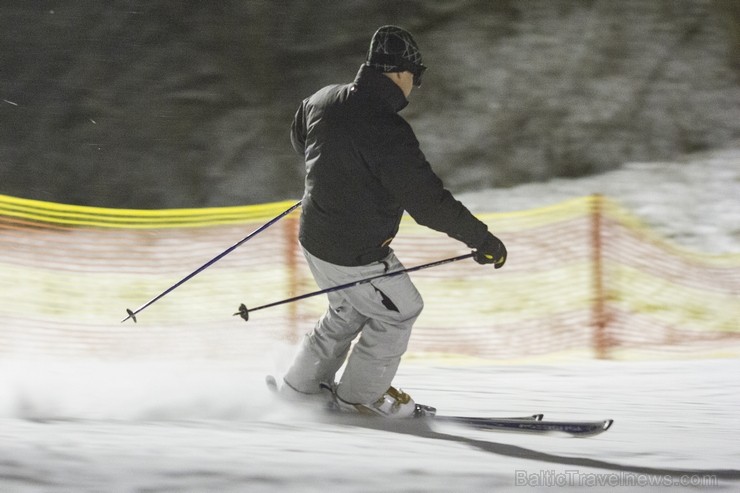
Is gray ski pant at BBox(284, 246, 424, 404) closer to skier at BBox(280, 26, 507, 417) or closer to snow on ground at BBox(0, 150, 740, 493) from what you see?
skier at BBox(280, 26, 507, 417)

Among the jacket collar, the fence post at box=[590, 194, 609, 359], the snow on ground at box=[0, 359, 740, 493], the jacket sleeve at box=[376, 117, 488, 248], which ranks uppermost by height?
the fence post at box=[590, 194, 609, 359]

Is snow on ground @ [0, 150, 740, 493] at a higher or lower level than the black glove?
lower

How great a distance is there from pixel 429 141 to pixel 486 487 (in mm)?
10869

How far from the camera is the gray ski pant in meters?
4.39

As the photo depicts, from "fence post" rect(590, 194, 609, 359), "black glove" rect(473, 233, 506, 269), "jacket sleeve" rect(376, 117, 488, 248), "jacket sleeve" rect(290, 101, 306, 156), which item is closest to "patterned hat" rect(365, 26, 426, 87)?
"jacket sleeve" rect(376, 117, 488, 248)

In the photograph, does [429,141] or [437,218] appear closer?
[437,218]

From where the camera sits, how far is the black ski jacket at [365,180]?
13.4 feet

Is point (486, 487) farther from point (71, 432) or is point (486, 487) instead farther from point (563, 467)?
point (71, 432)

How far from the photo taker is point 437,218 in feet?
13.7

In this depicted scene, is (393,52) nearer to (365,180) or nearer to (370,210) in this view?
(365,180)

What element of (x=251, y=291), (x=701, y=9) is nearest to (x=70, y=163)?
(x=251, y=291)

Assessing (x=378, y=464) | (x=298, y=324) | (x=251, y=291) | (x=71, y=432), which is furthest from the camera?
(x=251, y=291)

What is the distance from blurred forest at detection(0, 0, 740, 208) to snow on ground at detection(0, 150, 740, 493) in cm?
722

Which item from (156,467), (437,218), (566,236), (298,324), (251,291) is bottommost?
(156,467)
